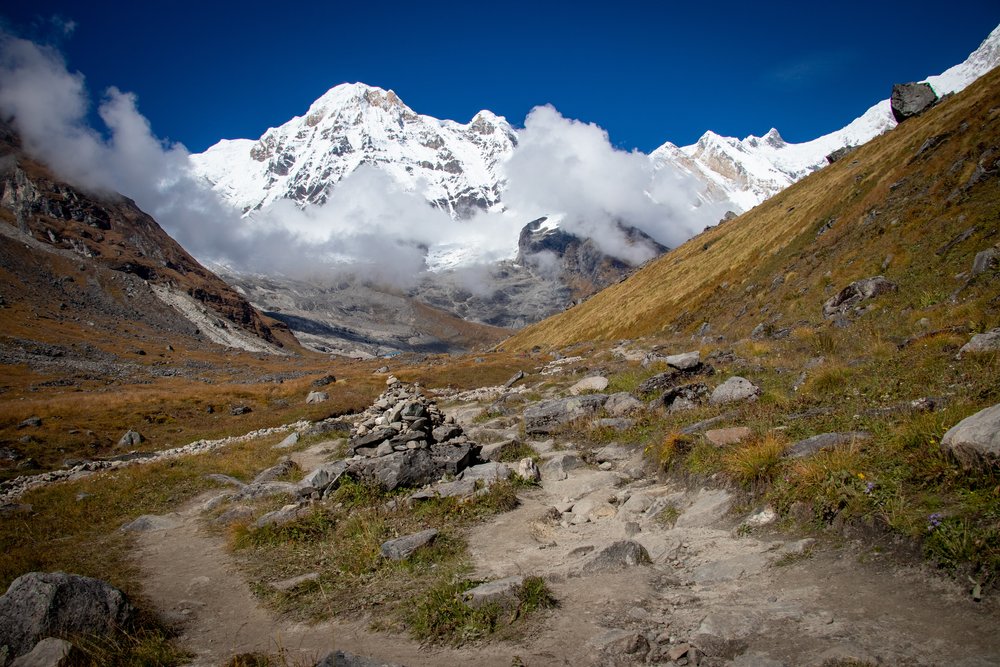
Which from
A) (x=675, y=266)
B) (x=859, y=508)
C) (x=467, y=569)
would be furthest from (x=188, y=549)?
(x=675, y=266)

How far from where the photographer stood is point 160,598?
10.9 meters

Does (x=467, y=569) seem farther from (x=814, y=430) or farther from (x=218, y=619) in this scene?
(x=814, y=430)

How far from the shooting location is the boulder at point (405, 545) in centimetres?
1115

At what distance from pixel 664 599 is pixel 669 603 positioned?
0.47ft

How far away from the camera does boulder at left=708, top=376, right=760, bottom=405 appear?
52.5ft

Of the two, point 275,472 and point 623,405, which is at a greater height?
point 275,472

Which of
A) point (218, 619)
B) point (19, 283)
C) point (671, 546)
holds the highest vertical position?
point (19, 283)

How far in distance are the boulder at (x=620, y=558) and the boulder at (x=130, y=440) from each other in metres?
36.2

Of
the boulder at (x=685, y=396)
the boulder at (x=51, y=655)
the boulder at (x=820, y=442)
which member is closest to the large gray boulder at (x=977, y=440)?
the boulder at (x=820, y=442)

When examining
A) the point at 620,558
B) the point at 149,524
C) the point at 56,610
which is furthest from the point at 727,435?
the point at 149,524

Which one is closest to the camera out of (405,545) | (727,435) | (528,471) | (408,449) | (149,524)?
(405,545)

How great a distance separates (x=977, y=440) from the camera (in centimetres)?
691

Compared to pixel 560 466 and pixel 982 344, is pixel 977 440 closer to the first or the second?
pixel 982 344

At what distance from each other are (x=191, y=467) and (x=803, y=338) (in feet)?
97.6
